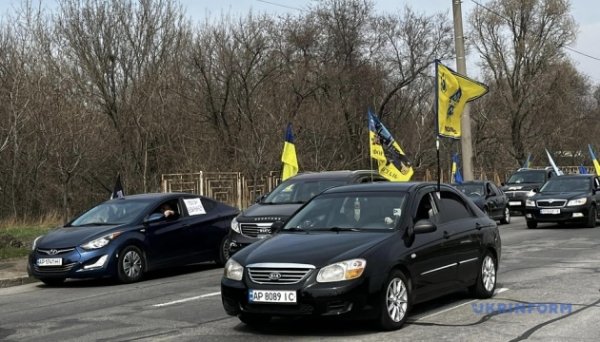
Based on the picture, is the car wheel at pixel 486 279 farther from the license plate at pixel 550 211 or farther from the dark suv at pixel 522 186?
the dark suv at pixel 522 186

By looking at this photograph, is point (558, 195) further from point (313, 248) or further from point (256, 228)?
point (313, 248)

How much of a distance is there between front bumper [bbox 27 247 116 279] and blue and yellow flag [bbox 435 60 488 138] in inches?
234

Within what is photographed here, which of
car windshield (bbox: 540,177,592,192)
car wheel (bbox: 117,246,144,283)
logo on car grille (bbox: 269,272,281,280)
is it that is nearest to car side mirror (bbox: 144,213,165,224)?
car wheel (bbox: 117,246,144,283)

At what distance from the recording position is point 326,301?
6.81m

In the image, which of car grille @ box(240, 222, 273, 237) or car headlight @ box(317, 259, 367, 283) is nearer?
car headlight @ box(317, 259, 367, 283)

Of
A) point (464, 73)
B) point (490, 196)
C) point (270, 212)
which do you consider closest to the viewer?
point (270, 212)

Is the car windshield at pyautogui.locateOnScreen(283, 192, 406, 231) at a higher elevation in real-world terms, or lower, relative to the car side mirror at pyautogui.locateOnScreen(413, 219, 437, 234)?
higher

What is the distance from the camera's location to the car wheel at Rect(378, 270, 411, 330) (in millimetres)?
7133

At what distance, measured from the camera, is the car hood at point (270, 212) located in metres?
12.4

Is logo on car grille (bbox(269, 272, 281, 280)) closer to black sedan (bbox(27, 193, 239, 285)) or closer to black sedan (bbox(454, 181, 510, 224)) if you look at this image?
black sedan (bbox(27, 193, 239, 285))

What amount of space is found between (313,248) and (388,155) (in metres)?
14.0

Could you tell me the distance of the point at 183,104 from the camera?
34594 millimetres

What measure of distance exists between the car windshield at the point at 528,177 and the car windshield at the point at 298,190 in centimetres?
1809

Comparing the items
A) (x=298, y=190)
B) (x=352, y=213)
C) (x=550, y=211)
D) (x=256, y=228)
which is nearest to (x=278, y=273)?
(x=352, y=213)
